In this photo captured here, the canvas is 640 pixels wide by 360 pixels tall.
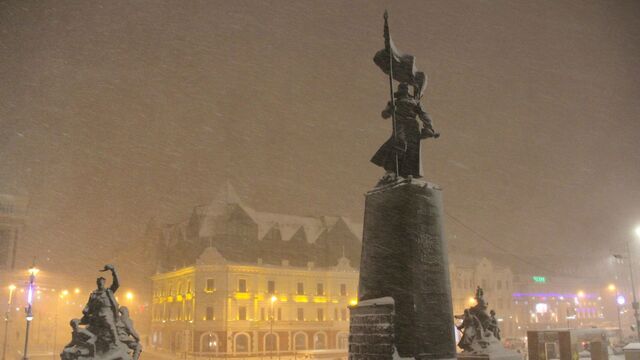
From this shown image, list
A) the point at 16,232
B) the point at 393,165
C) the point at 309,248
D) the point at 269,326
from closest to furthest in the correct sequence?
the point at 393,165, the point at 269,326, the point at 309,248, the point at 16,232

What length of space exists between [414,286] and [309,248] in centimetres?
6226

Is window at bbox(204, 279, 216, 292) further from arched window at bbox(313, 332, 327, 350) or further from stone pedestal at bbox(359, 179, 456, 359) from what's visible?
stone pedestal at bbox(359, 179, 456, 359)

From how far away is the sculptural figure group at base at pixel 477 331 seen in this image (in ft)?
51.4

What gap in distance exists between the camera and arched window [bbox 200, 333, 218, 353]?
59.3 m

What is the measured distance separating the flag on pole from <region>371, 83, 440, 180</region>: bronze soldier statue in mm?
287

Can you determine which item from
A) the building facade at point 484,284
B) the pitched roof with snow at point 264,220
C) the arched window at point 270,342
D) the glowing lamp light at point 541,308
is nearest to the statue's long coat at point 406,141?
the arched window at point 270,342

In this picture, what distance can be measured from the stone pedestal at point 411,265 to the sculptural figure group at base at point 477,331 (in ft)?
17.8

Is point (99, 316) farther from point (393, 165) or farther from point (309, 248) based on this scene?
point (309, 248)

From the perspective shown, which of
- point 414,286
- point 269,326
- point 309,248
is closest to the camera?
point 414,286

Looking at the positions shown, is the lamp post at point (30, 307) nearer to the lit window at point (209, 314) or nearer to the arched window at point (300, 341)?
the lit window at point (209, 314)

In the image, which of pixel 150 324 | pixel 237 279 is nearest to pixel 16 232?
pixel 150 324

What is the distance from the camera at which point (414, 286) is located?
10.1 metres

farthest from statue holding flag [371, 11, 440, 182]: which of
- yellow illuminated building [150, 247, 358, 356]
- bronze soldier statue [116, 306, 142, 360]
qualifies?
yellow illuminated building [150, 247, 358, 356]

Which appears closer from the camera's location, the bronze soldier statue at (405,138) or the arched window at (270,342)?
the bronze soldier statue at (405,138)
